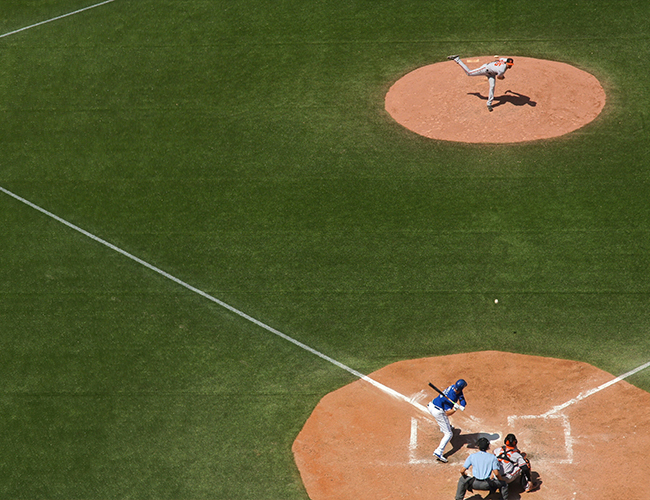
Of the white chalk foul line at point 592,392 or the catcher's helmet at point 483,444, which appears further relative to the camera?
the white chalk foul line at point 592,392

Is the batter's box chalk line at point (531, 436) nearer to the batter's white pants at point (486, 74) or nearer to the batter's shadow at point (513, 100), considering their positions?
the batter's white pants at point (486, 74)

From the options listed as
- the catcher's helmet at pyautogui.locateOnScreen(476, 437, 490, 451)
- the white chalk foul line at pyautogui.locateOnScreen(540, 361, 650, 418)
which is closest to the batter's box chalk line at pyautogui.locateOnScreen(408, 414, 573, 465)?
the white chalk foul line at pyautogui.locateOnScreen(540, 361, 650, 418)

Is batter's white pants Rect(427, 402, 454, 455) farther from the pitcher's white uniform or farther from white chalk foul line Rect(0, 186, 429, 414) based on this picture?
the pitcher's white uniform

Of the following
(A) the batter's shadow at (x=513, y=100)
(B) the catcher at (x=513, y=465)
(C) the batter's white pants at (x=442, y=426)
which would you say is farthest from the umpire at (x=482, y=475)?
(A) the batter's shadow at (x=513, y=100)

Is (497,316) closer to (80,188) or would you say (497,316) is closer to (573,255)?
(573,255)

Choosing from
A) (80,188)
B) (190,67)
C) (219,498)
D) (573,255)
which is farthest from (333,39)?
(219,498)

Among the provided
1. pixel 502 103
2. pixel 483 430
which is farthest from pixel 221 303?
pixel 502 103
